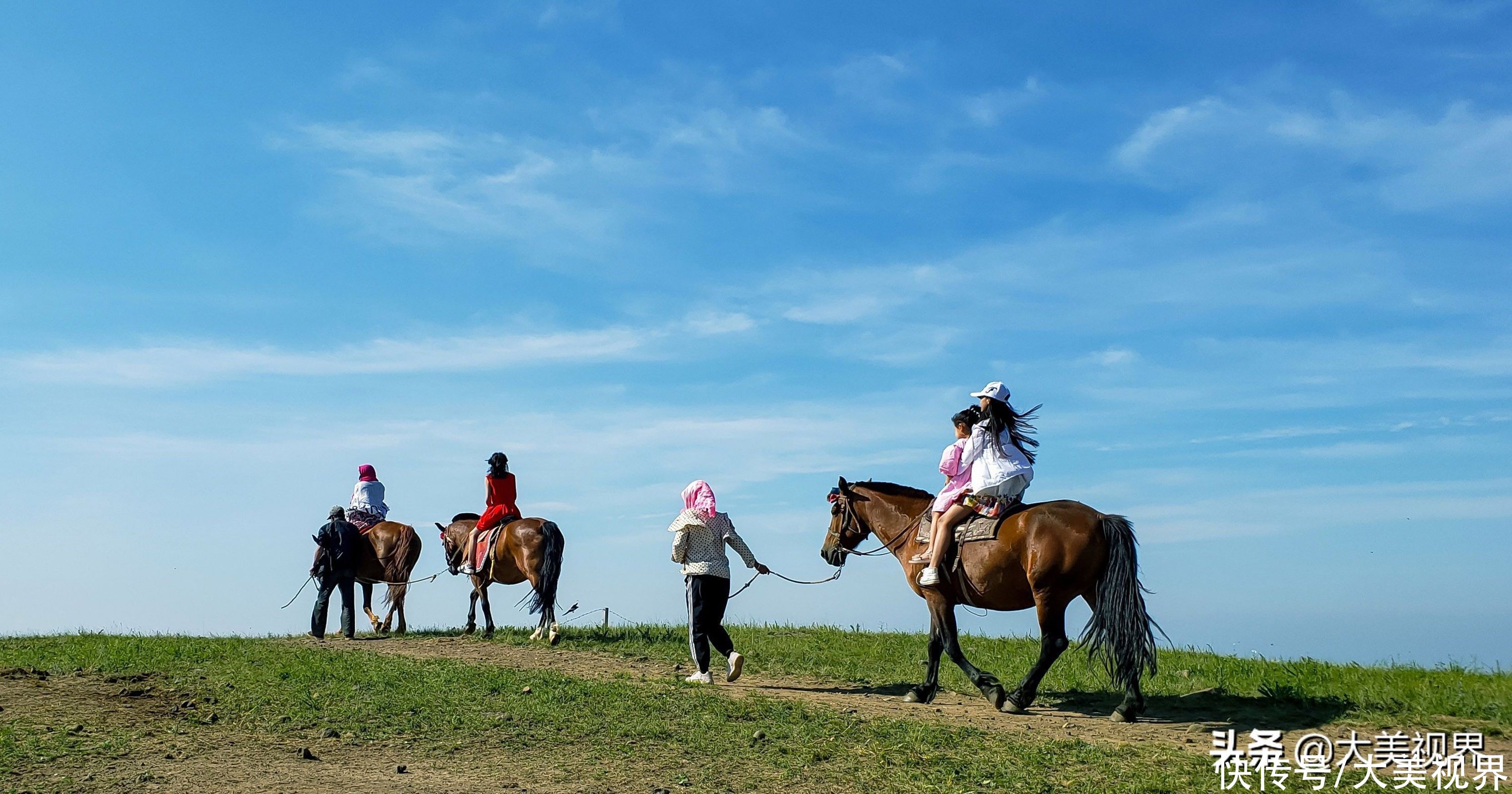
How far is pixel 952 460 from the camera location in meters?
11.8

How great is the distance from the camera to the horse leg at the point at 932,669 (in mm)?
11898

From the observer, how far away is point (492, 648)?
54.0 feet

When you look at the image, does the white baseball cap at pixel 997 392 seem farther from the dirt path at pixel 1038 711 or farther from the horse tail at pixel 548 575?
Answer: the horse tail at pixel 548 575

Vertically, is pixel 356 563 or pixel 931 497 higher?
pixel 931 497

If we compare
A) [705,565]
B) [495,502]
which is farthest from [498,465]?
[705,565]

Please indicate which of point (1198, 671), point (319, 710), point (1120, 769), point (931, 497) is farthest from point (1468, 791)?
point (319, 710)

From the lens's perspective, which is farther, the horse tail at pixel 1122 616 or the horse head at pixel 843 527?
the horse head at pixel 843 527

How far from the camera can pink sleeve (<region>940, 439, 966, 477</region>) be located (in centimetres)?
1184

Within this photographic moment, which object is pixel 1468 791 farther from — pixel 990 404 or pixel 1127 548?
pixel 990 404

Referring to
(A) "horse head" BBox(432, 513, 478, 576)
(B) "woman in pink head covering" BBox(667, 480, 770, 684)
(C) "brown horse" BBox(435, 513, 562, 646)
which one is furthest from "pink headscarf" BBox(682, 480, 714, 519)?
(A) "horse head" BBox(432, 513, 478, 576)

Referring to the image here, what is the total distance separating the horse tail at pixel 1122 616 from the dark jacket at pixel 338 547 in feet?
43.3

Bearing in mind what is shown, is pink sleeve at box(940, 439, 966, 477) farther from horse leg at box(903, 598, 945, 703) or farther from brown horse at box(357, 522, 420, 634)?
brown horse at box(357, 522, 420, 634)

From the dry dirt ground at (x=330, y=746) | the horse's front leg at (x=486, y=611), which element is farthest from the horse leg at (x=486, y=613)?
the dry dirt ground at (x=330, y=746)

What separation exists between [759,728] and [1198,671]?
19.4ft
